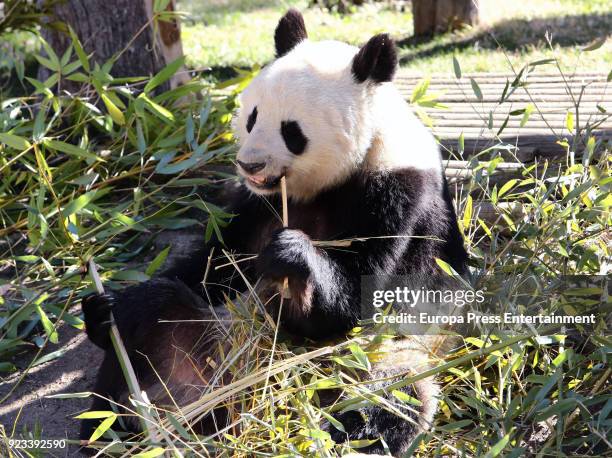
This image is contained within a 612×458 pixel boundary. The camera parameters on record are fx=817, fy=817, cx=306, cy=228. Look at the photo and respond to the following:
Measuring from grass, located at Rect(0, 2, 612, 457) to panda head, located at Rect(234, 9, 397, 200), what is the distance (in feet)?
1.71

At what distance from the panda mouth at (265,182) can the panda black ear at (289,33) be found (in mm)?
647

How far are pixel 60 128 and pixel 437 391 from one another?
295cm

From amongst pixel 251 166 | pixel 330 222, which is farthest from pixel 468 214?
pixel 251 166

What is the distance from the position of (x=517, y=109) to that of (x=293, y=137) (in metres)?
1.74

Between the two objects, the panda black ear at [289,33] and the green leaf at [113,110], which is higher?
the panda black ear at [289,33]

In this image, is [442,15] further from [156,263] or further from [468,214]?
[156,263]

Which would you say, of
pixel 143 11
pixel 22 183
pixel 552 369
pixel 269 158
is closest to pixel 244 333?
pixel 269 158

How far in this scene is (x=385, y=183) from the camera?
9.68 ft

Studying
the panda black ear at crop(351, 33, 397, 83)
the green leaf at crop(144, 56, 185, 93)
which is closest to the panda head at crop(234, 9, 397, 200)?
the panda black ear at crop(351, 33, 397, 83)

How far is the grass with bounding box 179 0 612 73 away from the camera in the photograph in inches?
264

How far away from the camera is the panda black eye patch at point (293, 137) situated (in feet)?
9.77

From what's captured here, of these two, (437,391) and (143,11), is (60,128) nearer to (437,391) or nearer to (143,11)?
(143,11)

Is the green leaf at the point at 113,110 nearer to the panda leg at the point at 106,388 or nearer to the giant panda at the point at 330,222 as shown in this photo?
the giant panda at the point at 330,222

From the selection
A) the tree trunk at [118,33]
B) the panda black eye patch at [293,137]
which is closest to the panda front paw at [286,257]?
the panda black eye patch at [293,137]
